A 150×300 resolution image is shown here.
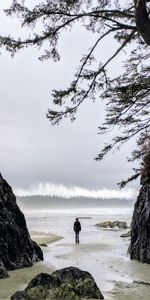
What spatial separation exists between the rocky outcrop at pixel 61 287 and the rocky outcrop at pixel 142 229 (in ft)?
28.3

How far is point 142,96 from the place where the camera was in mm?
10344

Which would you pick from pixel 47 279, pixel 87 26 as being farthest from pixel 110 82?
pixel 47 279

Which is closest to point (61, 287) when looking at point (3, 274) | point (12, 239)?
point (3, 274)

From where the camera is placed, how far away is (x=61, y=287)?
9664 millimetres

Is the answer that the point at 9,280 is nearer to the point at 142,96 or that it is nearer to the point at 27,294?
the point at 27,294

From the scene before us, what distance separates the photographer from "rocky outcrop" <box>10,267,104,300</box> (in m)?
9.40

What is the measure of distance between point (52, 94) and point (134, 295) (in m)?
5.54

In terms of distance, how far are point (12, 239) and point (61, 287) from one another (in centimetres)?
780

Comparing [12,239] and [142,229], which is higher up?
[142,229]

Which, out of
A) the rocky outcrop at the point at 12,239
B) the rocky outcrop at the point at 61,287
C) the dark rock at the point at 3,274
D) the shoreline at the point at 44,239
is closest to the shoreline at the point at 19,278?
the dark rock at the point at 3,274

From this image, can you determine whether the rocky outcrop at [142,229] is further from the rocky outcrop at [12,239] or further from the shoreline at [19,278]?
the rocky outcrop at [12,239]

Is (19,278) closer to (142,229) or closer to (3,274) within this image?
(3,274)

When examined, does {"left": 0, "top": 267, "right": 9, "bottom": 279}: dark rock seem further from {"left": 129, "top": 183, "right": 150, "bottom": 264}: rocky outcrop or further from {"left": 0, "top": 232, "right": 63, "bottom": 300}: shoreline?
{"left": 129, "top": 183, "right": 150, "bottom": 264}: rocky outcrop

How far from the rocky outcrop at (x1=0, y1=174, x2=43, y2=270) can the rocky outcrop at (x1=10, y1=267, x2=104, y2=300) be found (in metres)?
5.42
